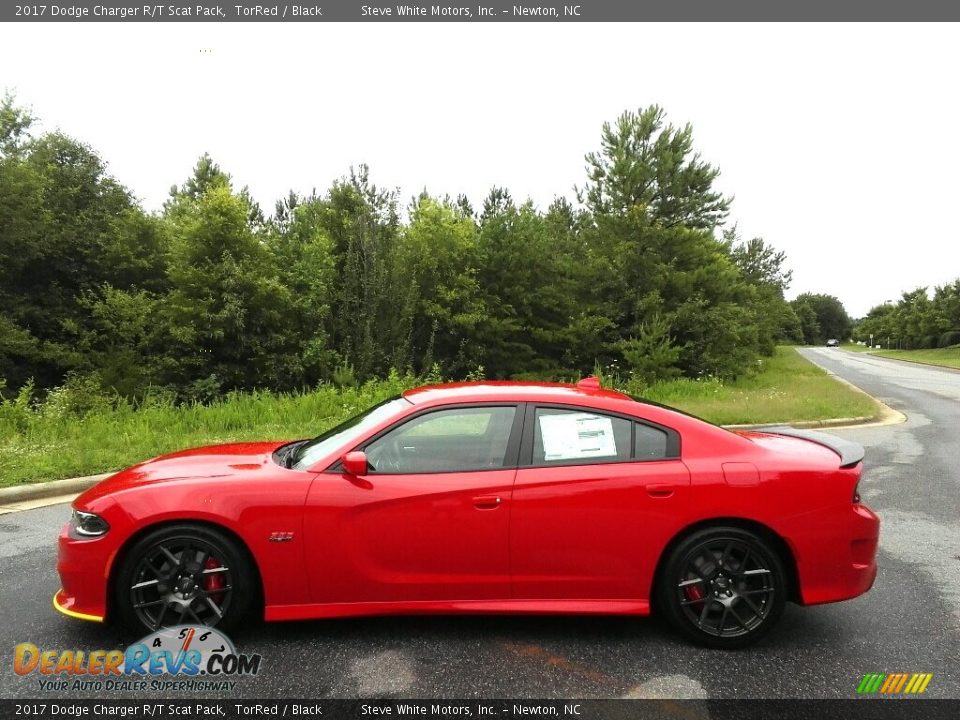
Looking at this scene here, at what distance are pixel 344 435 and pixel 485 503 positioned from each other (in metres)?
0.97

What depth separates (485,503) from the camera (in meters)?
3.13

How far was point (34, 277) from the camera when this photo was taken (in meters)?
28.2

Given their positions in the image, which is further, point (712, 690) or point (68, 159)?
point (68, 159)

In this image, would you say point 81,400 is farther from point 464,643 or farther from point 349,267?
point 349,267

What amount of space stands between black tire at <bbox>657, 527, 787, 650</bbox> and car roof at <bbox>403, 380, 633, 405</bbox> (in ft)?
3.07

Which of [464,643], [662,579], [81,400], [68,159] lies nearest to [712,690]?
[662,579]

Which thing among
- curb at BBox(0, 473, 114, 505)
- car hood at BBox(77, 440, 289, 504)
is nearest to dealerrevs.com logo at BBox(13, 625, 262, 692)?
car hood at BBox(77, 440, 289, 504)

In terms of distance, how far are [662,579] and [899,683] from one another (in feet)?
3.74

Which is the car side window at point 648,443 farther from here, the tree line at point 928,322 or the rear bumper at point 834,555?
the tree line at point 928,322

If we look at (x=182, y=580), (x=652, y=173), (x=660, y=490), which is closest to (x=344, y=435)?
(x=182, y=580)

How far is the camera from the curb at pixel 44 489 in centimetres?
602

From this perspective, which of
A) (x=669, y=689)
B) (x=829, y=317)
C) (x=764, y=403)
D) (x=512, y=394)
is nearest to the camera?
(x=669, y=689)

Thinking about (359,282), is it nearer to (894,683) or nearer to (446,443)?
(446,443)

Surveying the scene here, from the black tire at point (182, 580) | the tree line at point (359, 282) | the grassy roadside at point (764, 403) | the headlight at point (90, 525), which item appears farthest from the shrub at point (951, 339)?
the headlight at point (90, 525)
